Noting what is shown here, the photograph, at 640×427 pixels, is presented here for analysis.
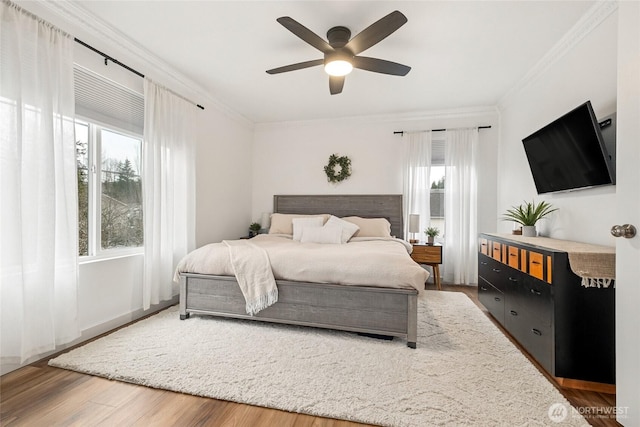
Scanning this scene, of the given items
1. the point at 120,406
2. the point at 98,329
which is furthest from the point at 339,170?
the point at 120,406

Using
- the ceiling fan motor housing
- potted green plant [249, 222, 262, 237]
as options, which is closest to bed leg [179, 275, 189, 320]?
potted green plant [249, 222, 262, 237]

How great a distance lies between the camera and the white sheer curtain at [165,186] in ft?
9.53

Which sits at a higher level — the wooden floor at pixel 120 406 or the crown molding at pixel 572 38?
the crown molding at pixel 572 38

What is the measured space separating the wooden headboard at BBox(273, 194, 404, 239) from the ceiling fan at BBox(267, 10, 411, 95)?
7.57 ft

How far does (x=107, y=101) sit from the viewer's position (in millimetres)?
2701

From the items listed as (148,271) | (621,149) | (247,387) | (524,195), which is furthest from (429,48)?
(148,271)

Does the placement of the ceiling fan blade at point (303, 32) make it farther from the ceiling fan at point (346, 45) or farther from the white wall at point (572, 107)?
the white wall at point (572, 107)

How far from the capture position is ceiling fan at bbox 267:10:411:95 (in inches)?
81.3

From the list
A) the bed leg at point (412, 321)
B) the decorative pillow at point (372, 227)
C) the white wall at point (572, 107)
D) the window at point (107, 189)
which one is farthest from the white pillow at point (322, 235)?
the white wall at point (572, 107)

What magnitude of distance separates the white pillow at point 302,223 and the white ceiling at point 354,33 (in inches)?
67.4

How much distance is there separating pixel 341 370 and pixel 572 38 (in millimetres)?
3339

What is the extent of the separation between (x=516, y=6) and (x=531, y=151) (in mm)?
1373

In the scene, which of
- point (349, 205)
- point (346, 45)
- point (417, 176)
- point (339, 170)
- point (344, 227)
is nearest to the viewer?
point (346, 45)

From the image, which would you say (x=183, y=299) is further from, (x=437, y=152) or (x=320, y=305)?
(x=437, y=152)
